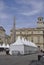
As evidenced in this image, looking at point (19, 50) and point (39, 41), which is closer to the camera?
point (19, 50)

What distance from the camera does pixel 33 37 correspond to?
133500 mm

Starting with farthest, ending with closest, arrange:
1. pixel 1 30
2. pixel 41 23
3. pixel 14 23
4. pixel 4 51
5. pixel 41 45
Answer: pixel 1 30 → pixel 41 23 → pixel 41 45 → pixel 14 23 → pixel 4 51

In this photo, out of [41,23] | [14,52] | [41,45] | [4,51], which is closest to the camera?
[14,52]

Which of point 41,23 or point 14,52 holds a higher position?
point 41,23

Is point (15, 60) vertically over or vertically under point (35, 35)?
under

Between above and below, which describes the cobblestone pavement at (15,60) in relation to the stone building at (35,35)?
below

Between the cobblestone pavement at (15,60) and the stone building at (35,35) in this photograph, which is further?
the stone building at (35,35)

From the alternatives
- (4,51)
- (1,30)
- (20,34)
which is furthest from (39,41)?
(4,51)

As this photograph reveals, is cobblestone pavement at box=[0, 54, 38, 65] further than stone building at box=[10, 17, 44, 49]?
No

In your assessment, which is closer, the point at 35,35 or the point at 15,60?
the point at 15,60

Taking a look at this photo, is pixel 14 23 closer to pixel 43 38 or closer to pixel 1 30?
pixel 43 38

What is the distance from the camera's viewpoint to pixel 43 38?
132500 mm

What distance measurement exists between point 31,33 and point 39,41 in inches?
291

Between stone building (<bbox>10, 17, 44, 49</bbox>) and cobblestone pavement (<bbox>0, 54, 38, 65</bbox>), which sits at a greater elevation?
stone building (<bbox>10, 17, 44, 49</bbox>)
